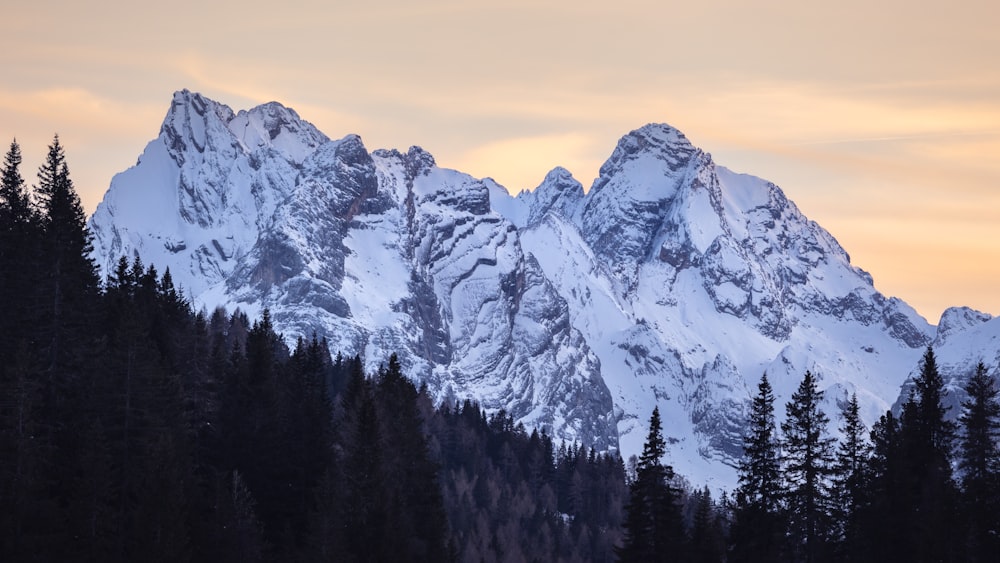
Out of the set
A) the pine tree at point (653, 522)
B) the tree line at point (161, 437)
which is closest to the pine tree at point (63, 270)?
the tree line at point (161, 437)

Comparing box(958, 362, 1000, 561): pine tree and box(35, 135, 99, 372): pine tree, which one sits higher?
box(35, 135, 99, 372): pine tree

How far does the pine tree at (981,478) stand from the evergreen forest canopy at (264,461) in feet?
0.32

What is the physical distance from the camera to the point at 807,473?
82.8 meters

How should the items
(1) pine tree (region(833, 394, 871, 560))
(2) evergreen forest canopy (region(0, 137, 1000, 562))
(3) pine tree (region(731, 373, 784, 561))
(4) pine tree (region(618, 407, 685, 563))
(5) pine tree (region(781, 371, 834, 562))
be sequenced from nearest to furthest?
(2) evergreen forest canopy (region(0, 137, 1000, 562)) → (5) pine tree (region(781, 371, 834, 562)) → (3) pine tree (region(731, 373, 784, 561)) → (1) pine tree (region(833, 394, 871, 560)) → (4) pine tree (region(618, 407, 685, 563))

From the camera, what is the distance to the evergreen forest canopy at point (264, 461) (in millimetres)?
77125

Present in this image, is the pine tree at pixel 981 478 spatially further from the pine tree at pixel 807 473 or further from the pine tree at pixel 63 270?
the pine tree at pixel 63 270

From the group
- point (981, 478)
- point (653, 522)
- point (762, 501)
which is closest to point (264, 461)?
point (653, 522)

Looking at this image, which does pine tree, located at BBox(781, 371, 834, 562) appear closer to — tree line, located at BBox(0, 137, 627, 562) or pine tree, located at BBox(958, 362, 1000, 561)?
pine tree, located at BBox(958, 362, 1000, 561)

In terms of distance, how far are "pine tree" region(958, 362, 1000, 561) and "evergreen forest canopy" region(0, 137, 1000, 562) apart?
98 millimetres

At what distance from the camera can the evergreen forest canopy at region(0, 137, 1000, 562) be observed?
253 feet

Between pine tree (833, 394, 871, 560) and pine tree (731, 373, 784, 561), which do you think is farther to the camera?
pine tree (833, 394, 871, 560)

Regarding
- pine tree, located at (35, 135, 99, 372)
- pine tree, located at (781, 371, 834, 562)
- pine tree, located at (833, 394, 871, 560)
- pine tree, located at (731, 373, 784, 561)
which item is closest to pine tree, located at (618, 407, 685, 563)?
pine tree, located at (731, 373, 784, 561)

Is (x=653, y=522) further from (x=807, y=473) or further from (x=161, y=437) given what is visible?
(x=161, y=437)

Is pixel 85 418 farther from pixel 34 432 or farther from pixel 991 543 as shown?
pixel 991 543
